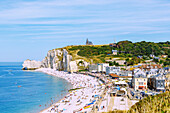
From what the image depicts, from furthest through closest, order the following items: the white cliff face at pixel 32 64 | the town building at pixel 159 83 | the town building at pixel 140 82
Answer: the white cliff face at pixel 32 64, the town building at pixel 140 82, the town building at pixel 159 83

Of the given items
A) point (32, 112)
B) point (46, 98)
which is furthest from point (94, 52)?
point (32, 112)

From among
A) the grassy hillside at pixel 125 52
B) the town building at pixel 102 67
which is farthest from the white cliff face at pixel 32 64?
the town building at pixel 102 67

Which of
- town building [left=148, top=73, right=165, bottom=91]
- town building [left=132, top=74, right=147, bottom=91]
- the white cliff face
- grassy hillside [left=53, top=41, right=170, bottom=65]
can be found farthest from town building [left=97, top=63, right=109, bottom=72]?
the white cliff face

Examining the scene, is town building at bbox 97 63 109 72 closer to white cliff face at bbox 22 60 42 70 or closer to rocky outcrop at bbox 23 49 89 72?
rocky outcrop at bbox 23 49 89 72

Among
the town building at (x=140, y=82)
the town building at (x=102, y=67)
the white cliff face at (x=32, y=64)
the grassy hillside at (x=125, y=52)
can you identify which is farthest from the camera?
the white cliff face at (x=32, y=64)

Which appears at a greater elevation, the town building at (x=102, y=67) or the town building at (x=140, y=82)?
the town building at (x=102, y=67)

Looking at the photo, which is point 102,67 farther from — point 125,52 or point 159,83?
point 159,83

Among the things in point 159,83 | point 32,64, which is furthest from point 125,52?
point 159,83

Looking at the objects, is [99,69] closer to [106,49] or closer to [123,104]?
[106,49]

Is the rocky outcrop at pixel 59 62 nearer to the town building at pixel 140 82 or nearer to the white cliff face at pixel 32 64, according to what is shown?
the white cliff face at pixel 32 64
